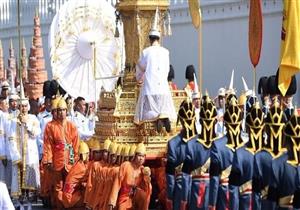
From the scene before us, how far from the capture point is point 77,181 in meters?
14.2

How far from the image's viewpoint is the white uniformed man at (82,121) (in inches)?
636

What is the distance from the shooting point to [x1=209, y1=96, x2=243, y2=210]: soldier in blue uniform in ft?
35.3

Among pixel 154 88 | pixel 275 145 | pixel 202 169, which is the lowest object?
pixel 202 169

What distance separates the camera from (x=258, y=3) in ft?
39.8

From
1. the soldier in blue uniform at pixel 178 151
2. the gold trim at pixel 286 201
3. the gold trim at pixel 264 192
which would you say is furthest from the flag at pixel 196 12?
the gold trim at pixel 286 201

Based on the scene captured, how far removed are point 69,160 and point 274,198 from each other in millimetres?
5323

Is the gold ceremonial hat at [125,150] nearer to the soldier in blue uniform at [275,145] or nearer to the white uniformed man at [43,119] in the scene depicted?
the white uniformed man at [43,119]

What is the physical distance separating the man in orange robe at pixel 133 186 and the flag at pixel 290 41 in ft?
8.35

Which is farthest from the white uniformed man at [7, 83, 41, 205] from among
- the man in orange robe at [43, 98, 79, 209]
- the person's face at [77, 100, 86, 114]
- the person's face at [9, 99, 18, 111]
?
the person's face at [77, 100, 86, 114]

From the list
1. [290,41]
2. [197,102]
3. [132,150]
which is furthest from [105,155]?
[290,41]

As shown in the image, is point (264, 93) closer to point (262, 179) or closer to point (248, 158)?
point (248, 158)

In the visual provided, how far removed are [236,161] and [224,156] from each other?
0.48 meters

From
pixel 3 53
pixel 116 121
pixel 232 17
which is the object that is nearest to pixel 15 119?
pixel 116 121

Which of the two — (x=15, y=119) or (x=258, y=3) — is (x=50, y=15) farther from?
(x=258, y=3)
